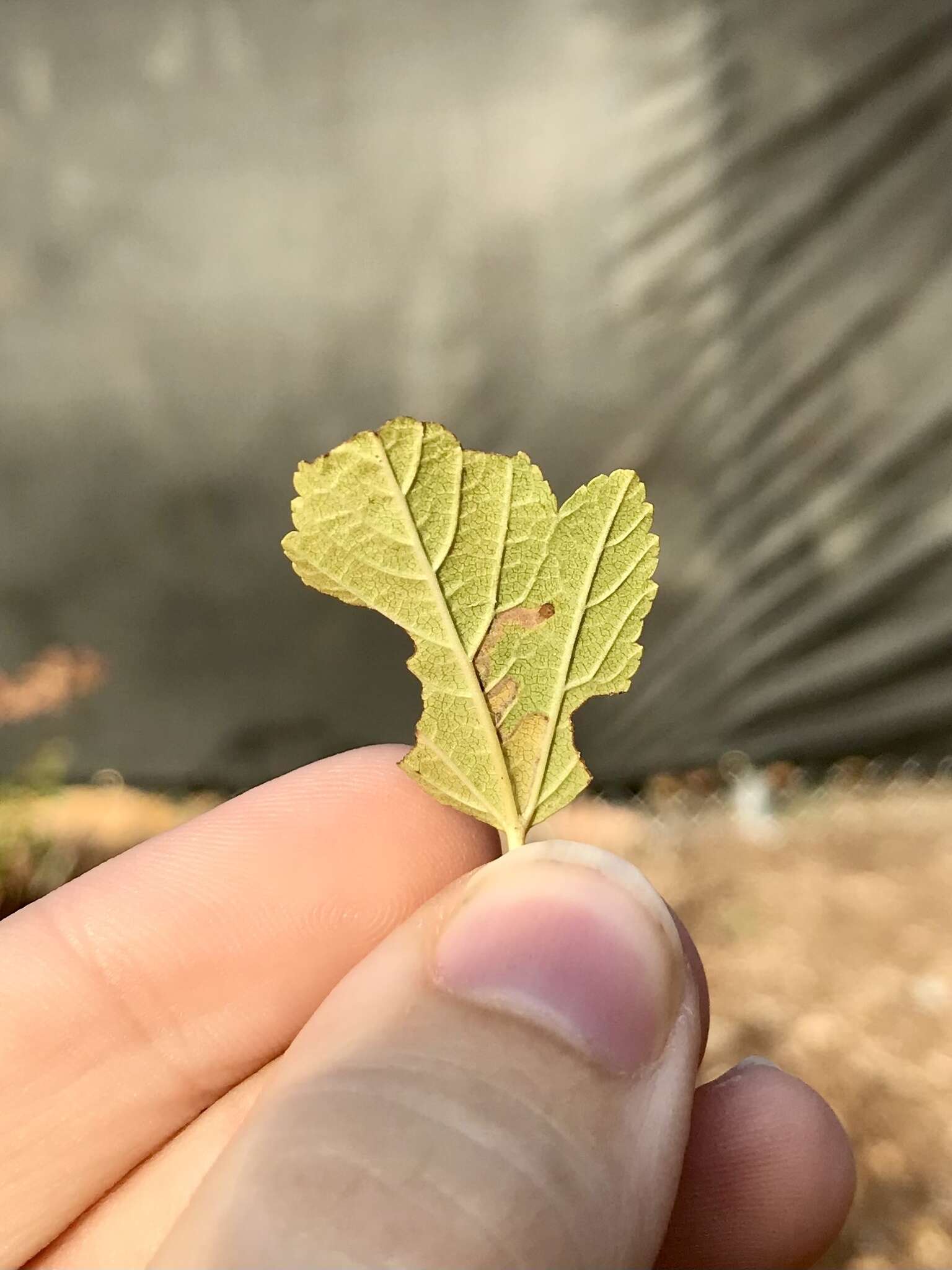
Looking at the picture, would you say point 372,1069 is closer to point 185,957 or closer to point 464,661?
point 464,661

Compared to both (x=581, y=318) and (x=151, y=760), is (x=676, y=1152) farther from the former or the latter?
(x=151, y=760)

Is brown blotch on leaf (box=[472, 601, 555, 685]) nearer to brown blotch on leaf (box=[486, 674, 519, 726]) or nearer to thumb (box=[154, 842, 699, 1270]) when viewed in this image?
brown blotch on leaf (box=[486, 674, 519, 726])

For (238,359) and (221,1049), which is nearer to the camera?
(221,1049)

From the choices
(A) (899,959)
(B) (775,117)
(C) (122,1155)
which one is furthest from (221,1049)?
(B) (775,117)

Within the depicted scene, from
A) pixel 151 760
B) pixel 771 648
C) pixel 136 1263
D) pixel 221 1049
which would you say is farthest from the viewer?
pixel 151 760

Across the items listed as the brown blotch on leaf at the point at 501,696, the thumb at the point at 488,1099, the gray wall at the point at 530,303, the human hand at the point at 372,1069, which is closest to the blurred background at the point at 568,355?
the gray wall at the point at 530,303

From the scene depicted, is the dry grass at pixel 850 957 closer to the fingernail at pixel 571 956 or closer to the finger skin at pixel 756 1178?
the finger skin at pixel 756 1178
